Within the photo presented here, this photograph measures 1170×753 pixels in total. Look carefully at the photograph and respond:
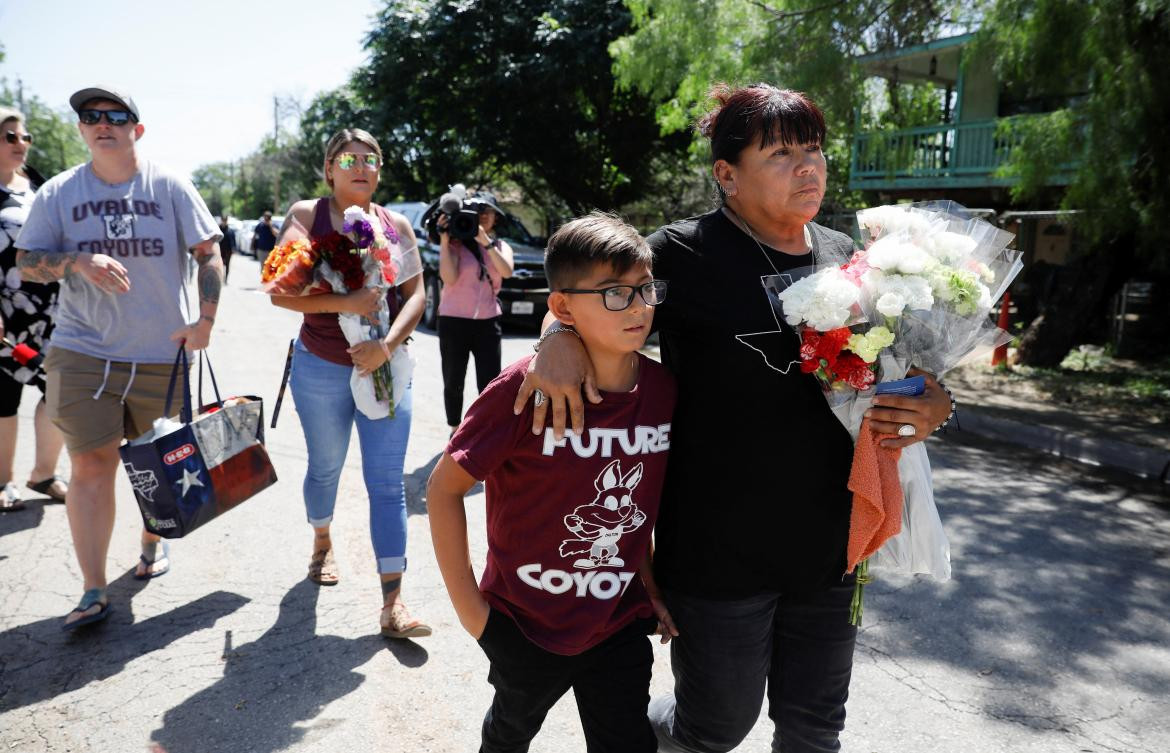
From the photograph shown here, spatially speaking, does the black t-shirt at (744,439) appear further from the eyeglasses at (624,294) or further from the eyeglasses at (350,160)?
the eyeglasses at (350,160)

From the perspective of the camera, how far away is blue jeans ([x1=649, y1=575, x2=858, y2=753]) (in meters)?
2.16

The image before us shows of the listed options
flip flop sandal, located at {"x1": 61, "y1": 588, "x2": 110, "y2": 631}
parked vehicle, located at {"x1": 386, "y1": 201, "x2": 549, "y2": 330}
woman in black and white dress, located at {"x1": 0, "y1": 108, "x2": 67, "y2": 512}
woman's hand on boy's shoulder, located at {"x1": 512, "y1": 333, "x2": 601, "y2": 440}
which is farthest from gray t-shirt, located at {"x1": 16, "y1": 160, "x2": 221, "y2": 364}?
parked vehicle, located at {"x1": 386, "y1": 201, "x2": 549, "y2": 330}

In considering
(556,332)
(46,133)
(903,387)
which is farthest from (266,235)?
(46,133)

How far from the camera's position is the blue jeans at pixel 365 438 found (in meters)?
3.67

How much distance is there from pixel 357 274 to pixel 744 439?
205 cm

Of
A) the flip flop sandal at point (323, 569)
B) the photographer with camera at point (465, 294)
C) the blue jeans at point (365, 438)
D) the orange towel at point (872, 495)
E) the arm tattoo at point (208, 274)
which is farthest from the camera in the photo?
the photographer with camera at point (465, 294)

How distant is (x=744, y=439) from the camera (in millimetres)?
2127

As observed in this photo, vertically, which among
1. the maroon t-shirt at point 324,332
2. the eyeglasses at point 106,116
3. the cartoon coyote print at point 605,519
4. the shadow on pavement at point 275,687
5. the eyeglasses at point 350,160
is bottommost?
the shadow on pavement at point 275,687

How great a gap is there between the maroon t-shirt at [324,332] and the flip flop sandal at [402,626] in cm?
104

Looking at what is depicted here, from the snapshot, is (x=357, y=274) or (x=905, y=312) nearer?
(x=905, y=312)

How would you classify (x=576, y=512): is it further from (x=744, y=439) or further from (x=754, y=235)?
(x=754, y=235)

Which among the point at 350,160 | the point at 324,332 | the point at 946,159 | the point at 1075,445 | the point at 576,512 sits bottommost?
the point at 1075,445

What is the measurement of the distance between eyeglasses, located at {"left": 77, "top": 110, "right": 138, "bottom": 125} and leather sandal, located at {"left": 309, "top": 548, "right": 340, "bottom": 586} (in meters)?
2.05

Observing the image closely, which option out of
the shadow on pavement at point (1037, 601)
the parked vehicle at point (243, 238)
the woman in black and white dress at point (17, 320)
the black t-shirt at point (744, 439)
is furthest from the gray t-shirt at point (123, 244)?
the parked vehicle at point (243, 238)
